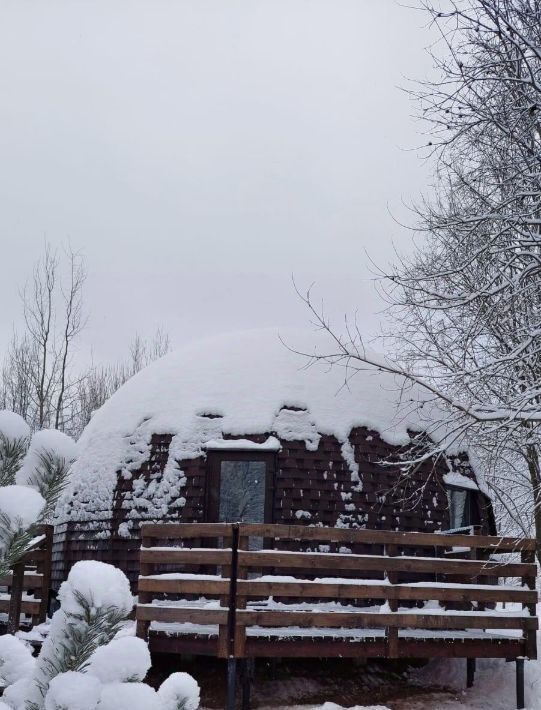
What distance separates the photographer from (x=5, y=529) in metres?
2.81

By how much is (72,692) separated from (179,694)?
54 cm

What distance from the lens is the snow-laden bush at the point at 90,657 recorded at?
249 centimetres

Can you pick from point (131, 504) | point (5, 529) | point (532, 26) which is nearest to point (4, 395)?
point (131, 504)

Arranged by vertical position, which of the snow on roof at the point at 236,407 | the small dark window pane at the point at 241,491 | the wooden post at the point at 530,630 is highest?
the snow on roof at the point at 236,407

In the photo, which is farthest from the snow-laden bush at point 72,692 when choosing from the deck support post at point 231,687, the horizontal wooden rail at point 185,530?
the horizontal wooden rail at point 185,530

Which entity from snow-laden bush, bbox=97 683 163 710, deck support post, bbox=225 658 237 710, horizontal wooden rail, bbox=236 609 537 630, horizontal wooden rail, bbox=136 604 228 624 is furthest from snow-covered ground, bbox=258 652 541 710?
snow-laden bush, bbox=97 683 163 710

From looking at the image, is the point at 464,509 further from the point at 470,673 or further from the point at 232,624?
the point at 232,624

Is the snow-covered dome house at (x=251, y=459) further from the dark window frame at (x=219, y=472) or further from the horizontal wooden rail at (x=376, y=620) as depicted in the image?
the horizontal wooden rail at (x=376, y=620)

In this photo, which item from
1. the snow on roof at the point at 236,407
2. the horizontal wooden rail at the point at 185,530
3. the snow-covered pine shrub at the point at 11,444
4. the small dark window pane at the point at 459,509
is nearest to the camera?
the snow-covered pine shrub at the point at 11,444

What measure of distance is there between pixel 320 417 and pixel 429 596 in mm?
3450

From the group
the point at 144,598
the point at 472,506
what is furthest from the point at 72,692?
the point at 472,506

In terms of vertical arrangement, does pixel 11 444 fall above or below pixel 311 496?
above

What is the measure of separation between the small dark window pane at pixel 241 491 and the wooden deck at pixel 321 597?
1.74 metres

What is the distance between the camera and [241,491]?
11633 mm
